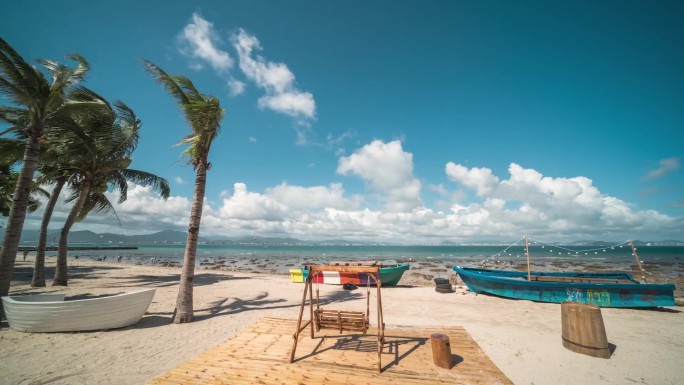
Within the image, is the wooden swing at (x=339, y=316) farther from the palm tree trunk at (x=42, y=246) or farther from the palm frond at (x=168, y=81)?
the palm tree trunk at (x=42, y=246)

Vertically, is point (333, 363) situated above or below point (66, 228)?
below

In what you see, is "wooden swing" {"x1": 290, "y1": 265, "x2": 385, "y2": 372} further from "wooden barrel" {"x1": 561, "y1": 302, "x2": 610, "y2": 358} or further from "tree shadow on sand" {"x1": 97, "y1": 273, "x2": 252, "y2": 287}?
"tree shadow on sand" {"x1": 97, "y1": 273, "x2": 252, "y2": 287}

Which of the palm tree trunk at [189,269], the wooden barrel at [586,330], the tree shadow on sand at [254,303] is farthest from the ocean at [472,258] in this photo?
the palm tree trunk at [189,269]

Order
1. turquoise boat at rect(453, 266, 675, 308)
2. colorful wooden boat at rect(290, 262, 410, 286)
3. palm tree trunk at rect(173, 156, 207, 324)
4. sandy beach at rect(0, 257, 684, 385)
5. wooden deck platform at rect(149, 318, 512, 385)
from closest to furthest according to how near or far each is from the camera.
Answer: wooden deck platform at rect(149, 318, 512, 385) < sandy beach at rect(0, 257, 684, 385) < palm tree trunk at rect(173, 156, 207, 324) < turquoise boat at rect(453, 266, 675, 308) < colorful wooden boat at rect(290, 262, 410, 286)

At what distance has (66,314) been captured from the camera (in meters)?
7.93

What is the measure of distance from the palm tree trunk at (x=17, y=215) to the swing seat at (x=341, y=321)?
10705 mm

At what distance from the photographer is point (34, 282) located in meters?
14.7

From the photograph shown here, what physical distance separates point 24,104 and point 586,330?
19.8m

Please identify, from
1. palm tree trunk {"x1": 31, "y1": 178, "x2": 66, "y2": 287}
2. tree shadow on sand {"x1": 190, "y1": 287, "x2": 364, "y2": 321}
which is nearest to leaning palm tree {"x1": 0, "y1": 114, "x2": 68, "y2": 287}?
palm tree trunk {"x1": 31, "y1": 178, "x2": 66, "y2": 287}

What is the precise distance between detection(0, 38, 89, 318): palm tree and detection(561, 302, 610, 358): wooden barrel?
1775 cm

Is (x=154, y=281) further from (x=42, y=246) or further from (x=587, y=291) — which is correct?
(x=587, y=291)

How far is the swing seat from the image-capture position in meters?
6.89

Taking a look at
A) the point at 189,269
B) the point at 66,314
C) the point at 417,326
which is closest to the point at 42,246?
the point at 66,314

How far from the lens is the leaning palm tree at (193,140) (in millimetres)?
9547
